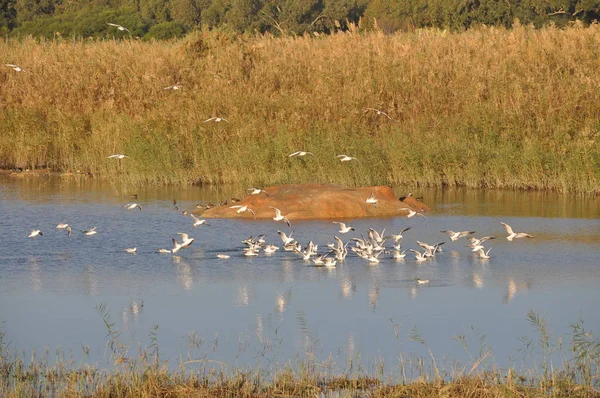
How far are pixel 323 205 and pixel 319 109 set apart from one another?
6.71 meters

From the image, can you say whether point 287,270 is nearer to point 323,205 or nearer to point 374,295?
point 374,295

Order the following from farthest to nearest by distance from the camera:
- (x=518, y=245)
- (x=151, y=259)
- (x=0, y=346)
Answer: (x=518, y=245)
(x=151, y=259)
(x=0, y=346)

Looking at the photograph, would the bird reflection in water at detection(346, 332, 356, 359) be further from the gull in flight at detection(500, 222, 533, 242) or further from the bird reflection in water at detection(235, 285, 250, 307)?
the gull in flight at detection(500, 222, 533, 242)

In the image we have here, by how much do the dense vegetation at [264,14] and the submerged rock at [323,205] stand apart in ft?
66.4

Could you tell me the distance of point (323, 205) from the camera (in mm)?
14914

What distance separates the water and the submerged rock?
34cm

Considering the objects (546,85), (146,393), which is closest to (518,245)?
(146,393)

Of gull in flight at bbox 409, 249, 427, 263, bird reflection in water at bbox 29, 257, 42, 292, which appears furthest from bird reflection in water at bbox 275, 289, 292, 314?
bird reflection in water at bbox 29, 257, 42, 292

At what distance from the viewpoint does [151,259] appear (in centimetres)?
1159

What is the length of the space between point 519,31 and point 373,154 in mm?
6621

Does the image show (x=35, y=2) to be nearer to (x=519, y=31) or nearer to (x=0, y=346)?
(x=519, y=31)

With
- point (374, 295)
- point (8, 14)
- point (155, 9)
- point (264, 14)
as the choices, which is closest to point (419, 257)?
point (374, 295)

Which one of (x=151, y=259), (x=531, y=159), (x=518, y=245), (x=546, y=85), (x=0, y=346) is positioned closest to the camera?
(x=0, y=346)

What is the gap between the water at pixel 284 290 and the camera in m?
7.88
